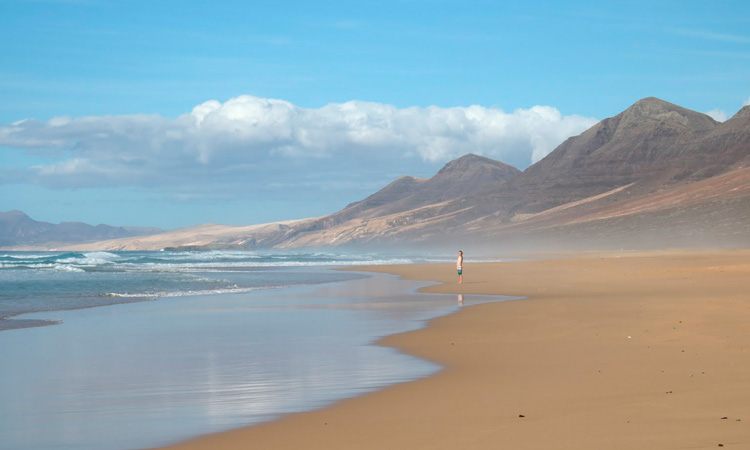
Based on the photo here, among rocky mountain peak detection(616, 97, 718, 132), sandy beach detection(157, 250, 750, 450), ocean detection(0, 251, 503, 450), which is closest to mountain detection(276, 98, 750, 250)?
rocky mountain peak detection(616, 97, 718, 132)

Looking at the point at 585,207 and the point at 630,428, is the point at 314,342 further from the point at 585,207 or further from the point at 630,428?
the point at 585,207

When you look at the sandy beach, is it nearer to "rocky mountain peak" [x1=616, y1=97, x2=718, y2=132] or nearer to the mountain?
the mountain

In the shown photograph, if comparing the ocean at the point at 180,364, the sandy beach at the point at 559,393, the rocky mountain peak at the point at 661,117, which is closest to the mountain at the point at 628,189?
the rocky mountain peak at the point at 661,117

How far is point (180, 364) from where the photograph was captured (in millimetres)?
12156

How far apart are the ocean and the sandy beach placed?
73 centimetres

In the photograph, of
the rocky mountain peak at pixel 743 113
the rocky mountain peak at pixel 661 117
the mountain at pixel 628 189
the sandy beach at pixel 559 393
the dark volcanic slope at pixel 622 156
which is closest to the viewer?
the sandy beach at pixel 559 393

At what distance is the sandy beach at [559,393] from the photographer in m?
6.88

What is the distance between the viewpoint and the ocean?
812 centimetres

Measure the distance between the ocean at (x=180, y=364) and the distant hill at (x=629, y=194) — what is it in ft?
264

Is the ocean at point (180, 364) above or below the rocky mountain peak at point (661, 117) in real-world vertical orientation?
below

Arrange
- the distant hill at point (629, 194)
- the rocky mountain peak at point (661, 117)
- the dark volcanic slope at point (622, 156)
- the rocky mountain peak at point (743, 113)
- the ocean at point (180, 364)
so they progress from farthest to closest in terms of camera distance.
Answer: the rocky mountain peak at point (661, 117), the dark volcanic slope at point (622, 156), the rocky mountain peak at point (743, 113), the distant hill at point (629, 194), the ocean at point (180, 364)

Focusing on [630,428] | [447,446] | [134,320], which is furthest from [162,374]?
[134,320]

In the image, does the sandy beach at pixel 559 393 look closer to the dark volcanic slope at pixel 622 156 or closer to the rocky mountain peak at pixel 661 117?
the dark volcanic slope at pixel 622 156

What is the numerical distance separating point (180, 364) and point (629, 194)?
14381 cm
